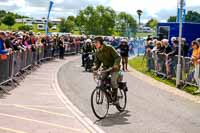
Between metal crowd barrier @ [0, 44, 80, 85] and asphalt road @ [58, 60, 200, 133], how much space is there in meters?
2.02

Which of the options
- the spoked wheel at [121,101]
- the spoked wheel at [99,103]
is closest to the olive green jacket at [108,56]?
the spoked wheel at [99,103]

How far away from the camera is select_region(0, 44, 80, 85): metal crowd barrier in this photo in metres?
16.4

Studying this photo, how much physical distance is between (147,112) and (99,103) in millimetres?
1652

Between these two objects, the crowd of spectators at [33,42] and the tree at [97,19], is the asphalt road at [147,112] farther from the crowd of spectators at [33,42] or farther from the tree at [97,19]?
the tree at [97,19]

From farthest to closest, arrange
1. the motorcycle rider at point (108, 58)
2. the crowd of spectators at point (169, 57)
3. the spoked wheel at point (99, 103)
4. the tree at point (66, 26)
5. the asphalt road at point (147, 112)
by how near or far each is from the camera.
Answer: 1. the tree at point (66, 26)
2. the crowd of spectators at point (169, 57)
3. the motorcycle rider at point (108, 58)
4. the spoked wheel at point (99, 103)
5. the asphalt road at point (147, 112)

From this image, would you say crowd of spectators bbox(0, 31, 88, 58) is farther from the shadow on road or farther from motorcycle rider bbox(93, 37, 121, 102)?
the shadow on road

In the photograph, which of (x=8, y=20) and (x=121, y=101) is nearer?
(x=121, y=101)

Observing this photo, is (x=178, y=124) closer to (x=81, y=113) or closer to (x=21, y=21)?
(x=81, y=113)

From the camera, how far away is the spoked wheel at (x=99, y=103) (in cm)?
1129

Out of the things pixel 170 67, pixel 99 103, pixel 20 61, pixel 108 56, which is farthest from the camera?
pixel 170 67

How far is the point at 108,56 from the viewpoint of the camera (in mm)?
11789

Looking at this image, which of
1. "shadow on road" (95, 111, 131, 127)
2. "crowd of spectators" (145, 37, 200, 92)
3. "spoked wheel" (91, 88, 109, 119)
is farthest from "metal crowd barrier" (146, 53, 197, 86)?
"spoked wheel" (91, 88, 109, 119)

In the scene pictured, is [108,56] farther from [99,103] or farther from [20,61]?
[20,61]

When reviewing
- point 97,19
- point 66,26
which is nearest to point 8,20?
point 66,26
